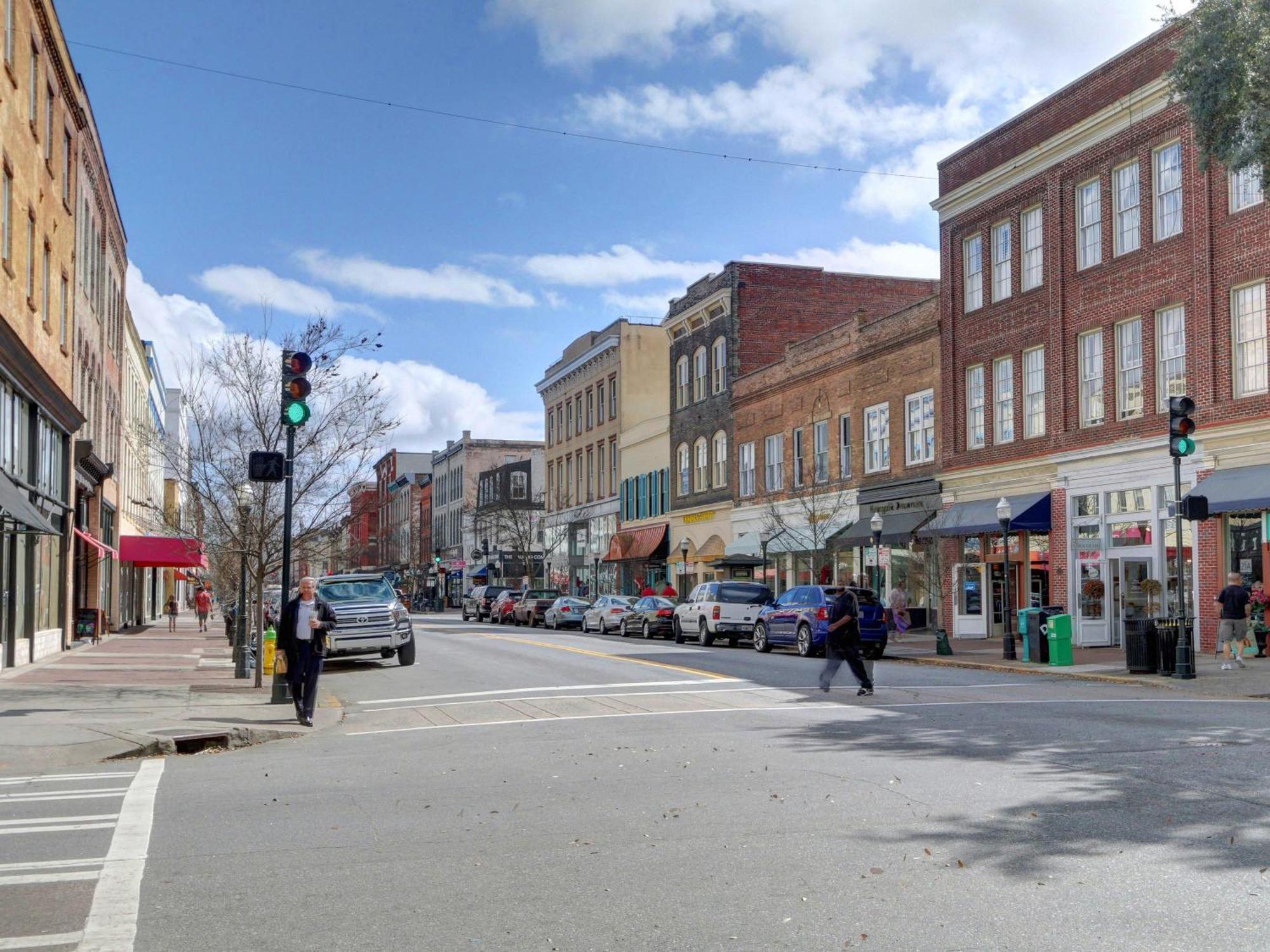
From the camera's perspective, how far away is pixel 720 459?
54938mm

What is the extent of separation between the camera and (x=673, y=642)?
37469 millimetres

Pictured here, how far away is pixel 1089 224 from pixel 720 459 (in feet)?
82.5

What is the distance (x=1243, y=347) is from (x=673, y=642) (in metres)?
17.3

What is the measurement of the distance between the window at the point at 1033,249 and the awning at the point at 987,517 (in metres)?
5.49

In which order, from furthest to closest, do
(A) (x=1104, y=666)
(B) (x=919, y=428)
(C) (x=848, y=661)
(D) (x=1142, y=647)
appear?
(B) (x=919, y=428)
(A) (x=1104, y=666)
(D) (x=1142, y=647)
(C) (x=848, y=661)

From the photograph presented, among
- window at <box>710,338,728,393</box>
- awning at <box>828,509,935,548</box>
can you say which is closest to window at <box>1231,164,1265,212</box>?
awning at <box>828,509,935,548</box>

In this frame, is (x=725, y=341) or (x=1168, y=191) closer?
(x=1168, y=191)

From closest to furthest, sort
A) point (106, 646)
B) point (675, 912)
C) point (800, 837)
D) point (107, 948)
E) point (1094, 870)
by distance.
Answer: point (107, 948)
point (675, 912)
point (1094, 870)
point (800, 837)
point (106, 646)

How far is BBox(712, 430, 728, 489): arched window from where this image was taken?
54.2 m

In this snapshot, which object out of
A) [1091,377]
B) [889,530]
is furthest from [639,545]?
[1091,377]

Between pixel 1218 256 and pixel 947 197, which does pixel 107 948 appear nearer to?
pixel 1218 256

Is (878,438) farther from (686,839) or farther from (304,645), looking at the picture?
(686,839)

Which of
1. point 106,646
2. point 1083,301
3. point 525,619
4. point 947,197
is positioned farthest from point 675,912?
point 525,619

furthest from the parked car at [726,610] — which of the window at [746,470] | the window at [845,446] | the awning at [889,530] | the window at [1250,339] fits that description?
the window at [746,470]
